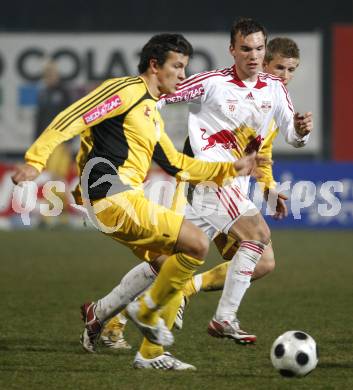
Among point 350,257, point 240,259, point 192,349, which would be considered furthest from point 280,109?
point 350,257

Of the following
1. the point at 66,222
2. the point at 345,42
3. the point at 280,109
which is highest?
the point at 345,42

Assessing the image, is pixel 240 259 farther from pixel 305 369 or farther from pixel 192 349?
pixel 305 369

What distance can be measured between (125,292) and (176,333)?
91cm

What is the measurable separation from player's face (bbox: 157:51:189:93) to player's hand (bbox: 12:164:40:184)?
1.10 metres

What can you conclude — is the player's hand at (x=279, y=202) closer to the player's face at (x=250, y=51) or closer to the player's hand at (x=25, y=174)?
the player's face at (x=250, y=51)

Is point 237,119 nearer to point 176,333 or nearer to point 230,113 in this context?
point 230,113

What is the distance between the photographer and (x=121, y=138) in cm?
614

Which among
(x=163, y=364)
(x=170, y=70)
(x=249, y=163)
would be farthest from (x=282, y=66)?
(x=163, y=364)

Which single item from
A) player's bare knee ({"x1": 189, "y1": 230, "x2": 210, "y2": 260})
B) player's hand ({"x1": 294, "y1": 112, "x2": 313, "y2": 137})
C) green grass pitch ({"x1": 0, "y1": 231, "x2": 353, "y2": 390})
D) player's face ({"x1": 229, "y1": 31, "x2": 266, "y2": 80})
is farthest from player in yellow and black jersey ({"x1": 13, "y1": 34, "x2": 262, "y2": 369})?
player's face ({"x1": 229, "y1": 31, "x2": 266, "y2": 80})

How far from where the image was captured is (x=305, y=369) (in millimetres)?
5828

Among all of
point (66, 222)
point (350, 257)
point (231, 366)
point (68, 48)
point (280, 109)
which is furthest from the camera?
point (68, 48)

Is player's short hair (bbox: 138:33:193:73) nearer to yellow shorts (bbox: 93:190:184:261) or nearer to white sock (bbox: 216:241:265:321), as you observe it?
yellow shorts (bbox: 93:190:184:261)

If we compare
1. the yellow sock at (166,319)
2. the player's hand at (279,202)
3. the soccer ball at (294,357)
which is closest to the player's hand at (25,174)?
the yellow sock at (166,319)

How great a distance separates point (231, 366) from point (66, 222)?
41.4 ft
